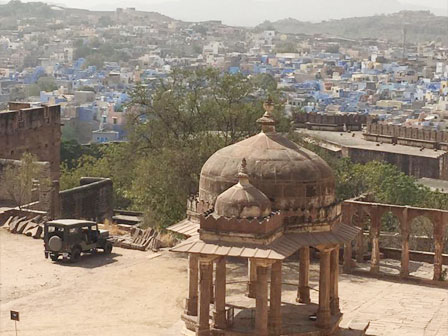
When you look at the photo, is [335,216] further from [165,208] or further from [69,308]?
[165,208]

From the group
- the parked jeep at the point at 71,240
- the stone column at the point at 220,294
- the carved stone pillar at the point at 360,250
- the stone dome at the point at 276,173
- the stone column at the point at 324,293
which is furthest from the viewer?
the carved stone pillar at the point at 360,250

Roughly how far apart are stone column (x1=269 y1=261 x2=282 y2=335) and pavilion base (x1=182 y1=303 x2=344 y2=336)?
4.8 inches

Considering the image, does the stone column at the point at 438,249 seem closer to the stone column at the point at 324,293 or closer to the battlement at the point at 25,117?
the stone column at the point at 324,293

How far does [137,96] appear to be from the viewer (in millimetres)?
32500

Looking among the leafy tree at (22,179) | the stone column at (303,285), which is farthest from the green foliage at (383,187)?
the stone column at (303,285)

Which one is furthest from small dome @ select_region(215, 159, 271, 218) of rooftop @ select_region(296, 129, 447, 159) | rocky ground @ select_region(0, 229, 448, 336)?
rooftop @ select_region(296, 129, 447, 159)

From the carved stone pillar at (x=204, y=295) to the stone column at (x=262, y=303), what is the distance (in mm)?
781

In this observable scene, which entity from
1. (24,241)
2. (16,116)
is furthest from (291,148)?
(16,116)

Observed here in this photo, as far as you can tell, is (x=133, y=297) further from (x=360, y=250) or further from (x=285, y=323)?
(x=360, y=250)

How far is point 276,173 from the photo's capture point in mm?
16625

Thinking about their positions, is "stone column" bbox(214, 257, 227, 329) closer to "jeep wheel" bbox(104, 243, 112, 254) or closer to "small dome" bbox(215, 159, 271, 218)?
"small dome" bbox(215, 159, 271, 218)

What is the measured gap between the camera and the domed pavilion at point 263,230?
15711mm

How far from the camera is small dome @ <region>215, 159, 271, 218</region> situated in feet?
51.5

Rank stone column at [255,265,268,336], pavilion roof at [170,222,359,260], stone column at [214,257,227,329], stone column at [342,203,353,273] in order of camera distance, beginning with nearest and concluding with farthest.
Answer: pavilion roof at [170,222,359,260] < stone column at [255,265,268,336] < stone column at [214,257,227,329] < stone column at [342,203,353,273]
